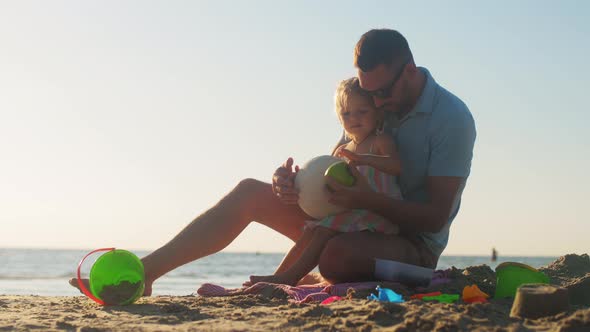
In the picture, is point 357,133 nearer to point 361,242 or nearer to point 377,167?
point 377,167

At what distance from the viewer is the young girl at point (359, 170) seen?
16.2 ft

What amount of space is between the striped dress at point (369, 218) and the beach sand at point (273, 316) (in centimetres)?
49

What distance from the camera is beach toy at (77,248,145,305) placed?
4.57 meters

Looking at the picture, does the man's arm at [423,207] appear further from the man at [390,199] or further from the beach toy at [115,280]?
the beach toy at [115,280]

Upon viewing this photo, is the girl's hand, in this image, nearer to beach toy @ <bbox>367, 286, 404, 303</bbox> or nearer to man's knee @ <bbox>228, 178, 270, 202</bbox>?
man's knee @ <bbox>228, 178, 270, 202</bbox>

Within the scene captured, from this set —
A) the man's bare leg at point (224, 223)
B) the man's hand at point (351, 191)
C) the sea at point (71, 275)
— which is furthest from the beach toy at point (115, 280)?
the sea at point (71, 275)

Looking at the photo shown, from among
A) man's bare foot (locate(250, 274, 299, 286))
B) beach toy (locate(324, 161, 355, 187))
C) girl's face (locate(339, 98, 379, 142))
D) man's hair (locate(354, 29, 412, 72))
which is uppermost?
man's hair (locate(354, 29, 412, 72))

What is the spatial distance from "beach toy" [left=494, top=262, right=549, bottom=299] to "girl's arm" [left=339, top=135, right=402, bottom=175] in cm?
90

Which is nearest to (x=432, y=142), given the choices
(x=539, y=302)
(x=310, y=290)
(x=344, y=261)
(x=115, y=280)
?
(x=344, y=261)

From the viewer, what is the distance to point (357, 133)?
5.25m

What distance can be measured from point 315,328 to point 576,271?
4.37 m

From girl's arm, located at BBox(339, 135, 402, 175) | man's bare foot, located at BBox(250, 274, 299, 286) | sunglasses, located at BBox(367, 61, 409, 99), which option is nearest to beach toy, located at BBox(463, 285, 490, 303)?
girl's arm, located at BBox(339, 135, 402, 175)

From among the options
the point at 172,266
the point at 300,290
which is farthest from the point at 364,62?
the point at 172,266

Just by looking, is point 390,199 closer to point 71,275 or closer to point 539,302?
point 539,302
